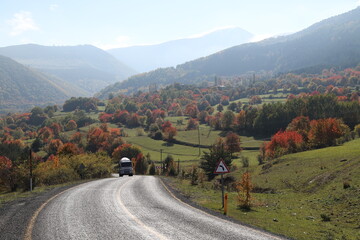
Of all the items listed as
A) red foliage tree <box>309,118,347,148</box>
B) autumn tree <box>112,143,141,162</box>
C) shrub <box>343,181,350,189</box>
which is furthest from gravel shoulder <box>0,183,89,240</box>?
autumn tree <box>112,143,141,162</box>

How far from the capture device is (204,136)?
175 m

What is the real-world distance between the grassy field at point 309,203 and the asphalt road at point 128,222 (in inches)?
106

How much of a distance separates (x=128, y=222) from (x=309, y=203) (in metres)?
19.0

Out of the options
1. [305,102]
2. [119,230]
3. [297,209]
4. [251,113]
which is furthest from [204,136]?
[119,230]

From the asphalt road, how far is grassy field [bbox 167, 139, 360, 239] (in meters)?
2.69

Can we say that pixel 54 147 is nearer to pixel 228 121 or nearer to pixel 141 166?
pixel 141 166

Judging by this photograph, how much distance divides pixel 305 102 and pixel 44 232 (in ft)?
540

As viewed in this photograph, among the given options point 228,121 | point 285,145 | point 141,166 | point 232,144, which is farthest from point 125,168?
point 228,121

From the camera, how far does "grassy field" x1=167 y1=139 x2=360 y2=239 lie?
18064mm

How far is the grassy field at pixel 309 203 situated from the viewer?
59.3ft

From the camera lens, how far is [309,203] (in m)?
28.7

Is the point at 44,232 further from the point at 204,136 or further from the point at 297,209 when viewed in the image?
the point at 204,136

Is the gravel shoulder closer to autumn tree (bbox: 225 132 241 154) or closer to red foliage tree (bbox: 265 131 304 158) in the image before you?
red foliage tree (bbox: 265 131 304 158)

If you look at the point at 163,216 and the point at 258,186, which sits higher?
the point at 163,216
